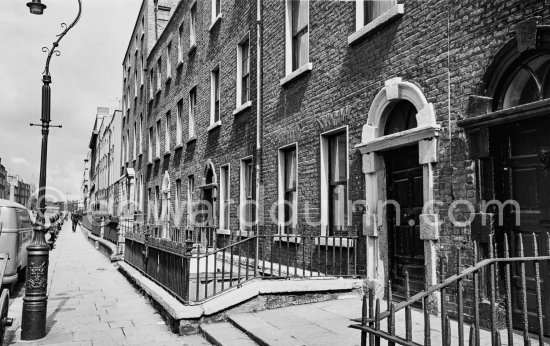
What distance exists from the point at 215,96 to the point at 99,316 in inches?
343

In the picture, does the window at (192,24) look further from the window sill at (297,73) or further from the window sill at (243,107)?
the window sill at (297,73)

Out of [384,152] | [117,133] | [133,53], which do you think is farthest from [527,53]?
[117,133]

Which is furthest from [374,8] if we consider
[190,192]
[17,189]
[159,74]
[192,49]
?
[17,189]

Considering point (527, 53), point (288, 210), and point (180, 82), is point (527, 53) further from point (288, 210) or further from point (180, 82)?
point (180, 82)

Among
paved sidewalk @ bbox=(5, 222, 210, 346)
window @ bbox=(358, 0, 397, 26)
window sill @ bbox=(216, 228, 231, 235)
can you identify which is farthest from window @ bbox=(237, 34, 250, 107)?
paved sidewalk @ bbox=(5, 222, 210, 346)

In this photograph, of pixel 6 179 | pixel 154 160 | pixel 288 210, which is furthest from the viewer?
pixel 6 179

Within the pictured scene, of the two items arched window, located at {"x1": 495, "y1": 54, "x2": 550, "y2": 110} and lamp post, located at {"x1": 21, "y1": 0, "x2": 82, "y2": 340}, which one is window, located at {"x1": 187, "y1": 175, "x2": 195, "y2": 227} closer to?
lamp post, located at {"x1": 21, "y1": 0, "x2": 82, "y2": 340}

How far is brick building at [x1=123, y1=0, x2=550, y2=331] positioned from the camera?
225 inches

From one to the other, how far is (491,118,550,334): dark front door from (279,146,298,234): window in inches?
197

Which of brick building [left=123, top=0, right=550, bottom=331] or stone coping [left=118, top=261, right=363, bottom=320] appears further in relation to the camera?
stone coping [left=118, top=261, right=363, bottom=320]

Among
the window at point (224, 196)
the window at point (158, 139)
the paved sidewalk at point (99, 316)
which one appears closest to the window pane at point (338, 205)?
the paved sidewalk at point (99, 316)

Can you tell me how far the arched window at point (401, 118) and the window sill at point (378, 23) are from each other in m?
1.25

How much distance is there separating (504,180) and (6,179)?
168485mm

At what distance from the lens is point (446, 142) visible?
6477 millimetres
